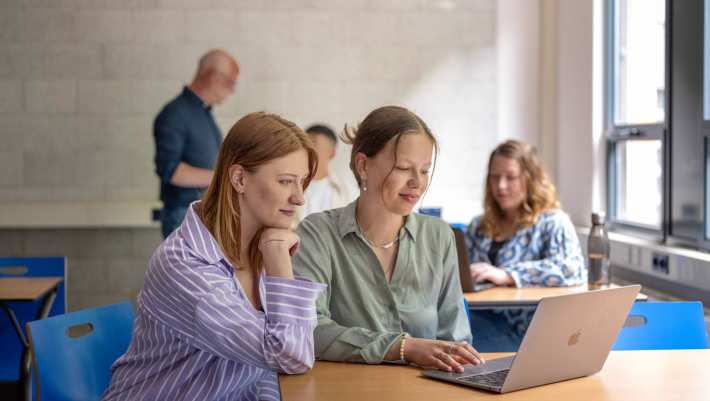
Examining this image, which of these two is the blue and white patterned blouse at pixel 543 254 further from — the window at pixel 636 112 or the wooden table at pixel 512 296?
the window at pixel 636 112

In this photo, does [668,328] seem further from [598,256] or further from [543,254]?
[543,254]

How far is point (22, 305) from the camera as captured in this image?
3.82m

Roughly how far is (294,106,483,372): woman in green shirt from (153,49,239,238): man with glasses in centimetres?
281

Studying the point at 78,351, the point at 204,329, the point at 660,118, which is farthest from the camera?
the point at 660,118

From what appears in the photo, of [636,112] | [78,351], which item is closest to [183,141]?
[636,112]

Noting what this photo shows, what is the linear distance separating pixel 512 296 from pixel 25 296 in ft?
5.85

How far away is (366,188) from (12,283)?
2.01m

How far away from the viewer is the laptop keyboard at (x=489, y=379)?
68.8 inches

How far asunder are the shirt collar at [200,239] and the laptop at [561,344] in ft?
1.62

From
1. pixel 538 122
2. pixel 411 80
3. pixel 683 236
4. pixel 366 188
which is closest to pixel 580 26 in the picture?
pixel 538 122

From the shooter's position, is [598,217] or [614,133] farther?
[614,133]

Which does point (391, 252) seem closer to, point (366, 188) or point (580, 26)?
point (366, 188)

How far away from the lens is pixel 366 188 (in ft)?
7.54

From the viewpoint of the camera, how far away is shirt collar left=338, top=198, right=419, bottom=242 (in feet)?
7.39
